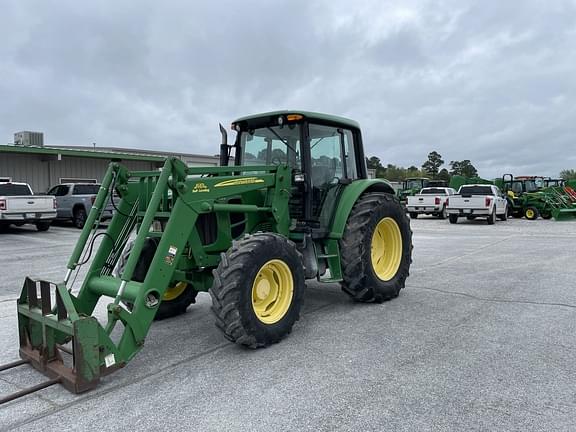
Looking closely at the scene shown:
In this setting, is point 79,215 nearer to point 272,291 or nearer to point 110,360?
point 272,291

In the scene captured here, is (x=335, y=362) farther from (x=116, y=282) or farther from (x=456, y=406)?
(x=116, y=282)

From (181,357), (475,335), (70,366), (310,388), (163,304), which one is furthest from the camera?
(163,304)

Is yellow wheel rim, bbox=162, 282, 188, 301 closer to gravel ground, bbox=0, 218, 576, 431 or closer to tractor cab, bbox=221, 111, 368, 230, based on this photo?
gravel ground, bbox=0, 218, 576, 431

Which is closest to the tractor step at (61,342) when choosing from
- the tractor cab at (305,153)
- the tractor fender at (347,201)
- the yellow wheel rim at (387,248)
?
the tractor cab at (305,153)

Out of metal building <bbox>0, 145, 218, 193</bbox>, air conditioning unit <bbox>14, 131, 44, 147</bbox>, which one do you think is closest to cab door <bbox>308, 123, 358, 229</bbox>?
metal building <bbox>0, 145, 218, 193</bbox>

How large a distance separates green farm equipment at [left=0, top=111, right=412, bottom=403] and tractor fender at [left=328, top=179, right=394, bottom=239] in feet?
0.06

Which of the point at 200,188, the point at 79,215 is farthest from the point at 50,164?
the point at 200,188

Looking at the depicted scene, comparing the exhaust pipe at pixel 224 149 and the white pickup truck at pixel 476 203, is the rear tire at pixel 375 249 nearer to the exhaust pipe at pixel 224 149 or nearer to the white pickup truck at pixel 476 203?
the exhaust pipe at pixel 224 149

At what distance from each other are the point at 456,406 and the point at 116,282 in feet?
10.3

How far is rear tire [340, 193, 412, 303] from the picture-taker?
18.5ft

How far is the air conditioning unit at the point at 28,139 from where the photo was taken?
21.2 m

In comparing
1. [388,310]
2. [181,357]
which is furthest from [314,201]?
[181,357]

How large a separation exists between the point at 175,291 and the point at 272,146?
7.02 feet

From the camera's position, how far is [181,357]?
4293 millimetres
